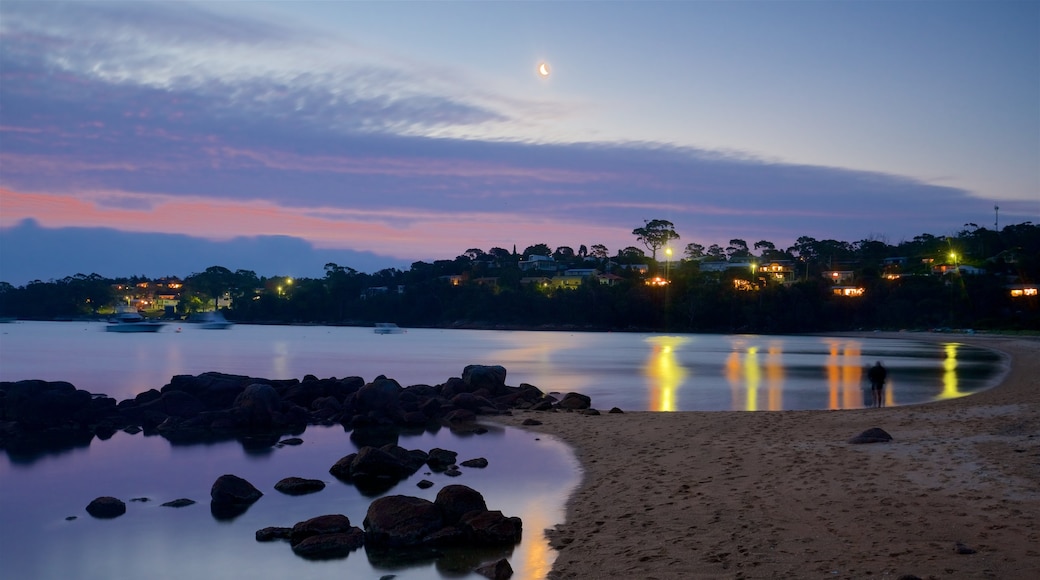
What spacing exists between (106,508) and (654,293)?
384 ft

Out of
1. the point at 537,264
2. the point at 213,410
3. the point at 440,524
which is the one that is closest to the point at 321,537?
the point at 440,524

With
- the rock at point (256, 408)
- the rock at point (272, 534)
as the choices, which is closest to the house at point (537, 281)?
the rock at point (256, 408)

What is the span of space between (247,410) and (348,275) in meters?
148

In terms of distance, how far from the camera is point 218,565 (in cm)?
1047

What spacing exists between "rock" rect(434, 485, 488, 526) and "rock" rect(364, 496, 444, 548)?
0.09 meters

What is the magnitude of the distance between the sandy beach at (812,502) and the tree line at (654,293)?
7746cm

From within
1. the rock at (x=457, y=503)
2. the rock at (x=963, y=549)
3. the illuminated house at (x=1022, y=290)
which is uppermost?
the illuminated house at (x=1022, y=290)

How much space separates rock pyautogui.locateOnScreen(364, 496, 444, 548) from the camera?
10.5 m

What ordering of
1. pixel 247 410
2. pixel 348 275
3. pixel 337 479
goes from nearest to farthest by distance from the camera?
pixel 337 479 < pixel 247 410 < pixel 348 275

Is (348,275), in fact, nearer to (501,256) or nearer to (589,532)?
(501,256)

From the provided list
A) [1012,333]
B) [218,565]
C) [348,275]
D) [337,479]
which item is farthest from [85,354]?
[348,275]

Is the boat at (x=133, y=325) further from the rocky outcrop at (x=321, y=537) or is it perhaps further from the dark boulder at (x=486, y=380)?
the rocky outcrop at (x=321, y=537)

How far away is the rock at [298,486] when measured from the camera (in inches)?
566

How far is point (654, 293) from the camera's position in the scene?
127 metres
